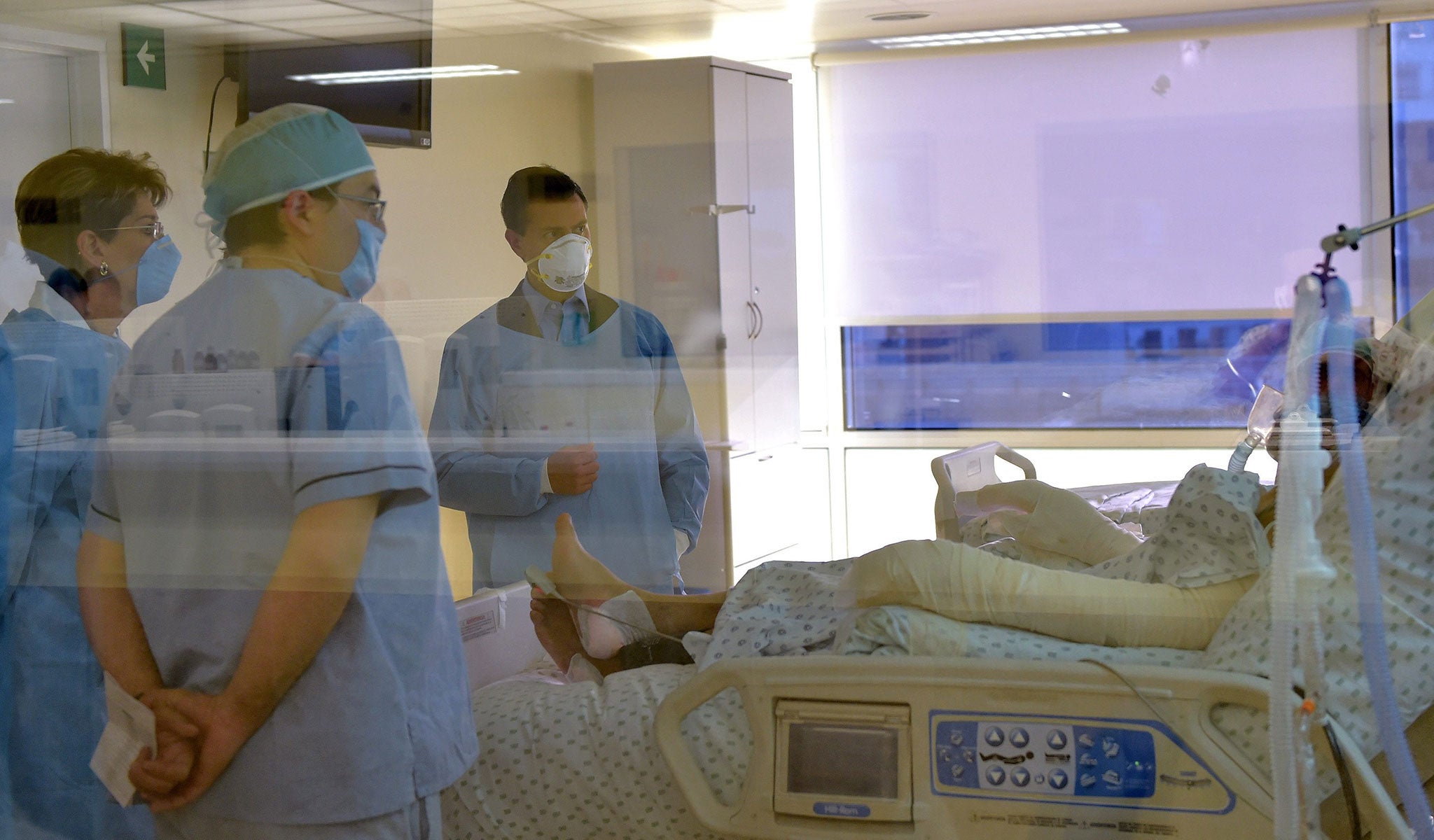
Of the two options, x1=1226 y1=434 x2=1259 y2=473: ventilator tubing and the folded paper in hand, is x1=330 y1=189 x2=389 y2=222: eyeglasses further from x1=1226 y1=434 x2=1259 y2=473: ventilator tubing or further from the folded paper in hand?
x1=1226 y1=434 x2=1259 y2=473: ventilator tubing

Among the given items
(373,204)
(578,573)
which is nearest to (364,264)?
(373,204)

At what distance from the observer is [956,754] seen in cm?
115

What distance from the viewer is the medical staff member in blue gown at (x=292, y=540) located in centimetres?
120

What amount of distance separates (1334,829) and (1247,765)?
0.36 feet

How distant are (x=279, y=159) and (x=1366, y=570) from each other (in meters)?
1.22

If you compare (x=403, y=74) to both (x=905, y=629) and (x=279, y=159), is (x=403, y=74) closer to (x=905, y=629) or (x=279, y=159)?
(x=279, y=159)

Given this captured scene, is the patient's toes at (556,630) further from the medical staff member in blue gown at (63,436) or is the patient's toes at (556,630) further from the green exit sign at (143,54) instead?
the green exit sign at (143,54)

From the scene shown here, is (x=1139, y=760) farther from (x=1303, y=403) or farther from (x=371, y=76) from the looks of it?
(x=371, y=76)

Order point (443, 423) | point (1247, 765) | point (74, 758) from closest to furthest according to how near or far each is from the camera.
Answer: point (1247, 765), point (443, 423), point (74, 758)

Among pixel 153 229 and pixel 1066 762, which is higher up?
pixel 153 229

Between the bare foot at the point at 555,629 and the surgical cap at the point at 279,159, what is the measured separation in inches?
22.8

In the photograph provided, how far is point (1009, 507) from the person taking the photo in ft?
4.49

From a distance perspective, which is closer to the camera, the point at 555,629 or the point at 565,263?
the point at 565,263

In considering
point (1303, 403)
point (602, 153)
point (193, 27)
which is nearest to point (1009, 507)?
point (1303, 403)
